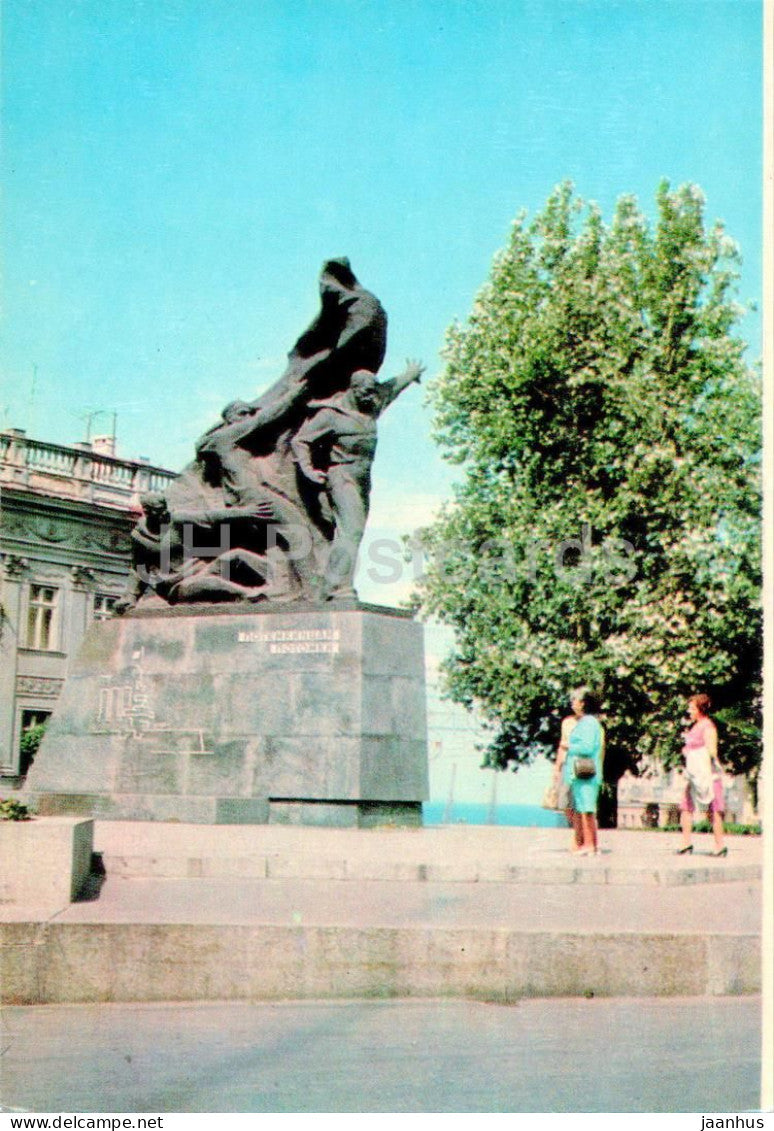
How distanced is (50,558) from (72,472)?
292 cm

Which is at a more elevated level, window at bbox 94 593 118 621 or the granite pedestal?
window at bbox 94 593 118 621

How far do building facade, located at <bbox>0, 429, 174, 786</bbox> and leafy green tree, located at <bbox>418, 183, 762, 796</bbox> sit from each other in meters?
18.3

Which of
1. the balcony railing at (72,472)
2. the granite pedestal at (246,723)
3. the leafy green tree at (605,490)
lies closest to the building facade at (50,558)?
the balcony railing at (72,472)

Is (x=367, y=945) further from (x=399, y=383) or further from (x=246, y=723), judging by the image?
(x=399, y=383)

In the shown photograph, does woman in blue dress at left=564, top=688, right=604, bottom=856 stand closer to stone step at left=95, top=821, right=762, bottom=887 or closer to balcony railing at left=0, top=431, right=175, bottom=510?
stone step at left=95, top=821, right=762, bottom=887

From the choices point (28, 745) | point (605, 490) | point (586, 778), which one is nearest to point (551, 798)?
point (586, 778)

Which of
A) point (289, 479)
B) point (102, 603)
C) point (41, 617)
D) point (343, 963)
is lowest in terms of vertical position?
point (343, 963)

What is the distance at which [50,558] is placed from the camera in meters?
46.3

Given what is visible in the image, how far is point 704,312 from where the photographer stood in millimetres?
29266

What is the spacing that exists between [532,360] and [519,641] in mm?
5929

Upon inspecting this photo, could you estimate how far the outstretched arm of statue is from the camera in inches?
664

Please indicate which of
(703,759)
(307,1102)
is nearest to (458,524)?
(703,759)

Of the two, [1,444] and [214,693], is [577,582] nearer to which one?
[214,693]

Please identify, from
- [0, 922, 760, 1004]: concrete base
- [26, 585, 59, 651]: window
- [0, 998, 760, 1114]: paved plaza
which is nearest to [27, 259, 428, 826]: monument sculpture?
[0, 922, 760, 1004]: concrete base
